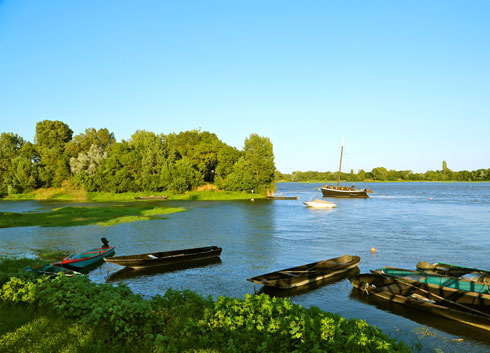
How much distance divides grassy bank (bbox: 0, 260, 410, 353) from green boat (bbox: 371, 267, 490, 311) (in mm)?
8752

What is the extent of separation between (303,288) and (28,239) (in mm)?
28792

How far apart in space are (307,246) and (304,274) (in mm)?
12755

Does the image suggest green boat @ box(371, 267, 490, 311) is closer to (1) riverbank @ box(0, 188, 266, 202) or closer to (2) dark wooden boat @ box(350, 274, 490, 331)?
(2) dark wooden boat @ box(350, 274, 490, 331)

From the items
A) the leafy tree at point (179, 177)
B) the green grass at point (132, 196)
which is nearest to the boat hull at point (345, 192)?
the green grass at point (132, 196)

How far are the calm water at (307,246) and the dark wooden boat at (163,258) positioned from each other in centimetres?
107

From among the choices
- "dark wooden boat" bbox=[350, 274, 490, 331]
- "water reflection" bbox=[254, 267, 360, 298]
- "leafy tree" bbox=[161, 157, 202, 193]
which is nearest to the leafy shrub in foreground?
"dark wooden boat" bbox=[350, 274, 490, 331]

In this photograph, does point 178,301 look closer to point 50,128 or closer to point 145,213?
point 145,213

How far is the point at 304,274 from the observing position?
780 inches

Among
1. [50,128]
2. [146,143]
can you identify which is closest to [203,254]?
[146,143]

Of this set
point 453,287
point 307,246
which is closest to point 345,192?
point 307,246

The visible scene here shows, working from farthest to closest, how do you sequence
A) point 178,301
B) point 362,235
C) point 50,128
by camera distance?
point 50,128, point 362,235, point 178,301

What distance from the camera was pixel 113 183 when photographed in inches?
3809

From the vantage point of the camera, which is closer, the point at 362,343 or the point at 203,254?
the point at 362,343

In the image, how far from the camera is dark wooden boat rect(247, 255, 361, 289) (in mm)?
18578
